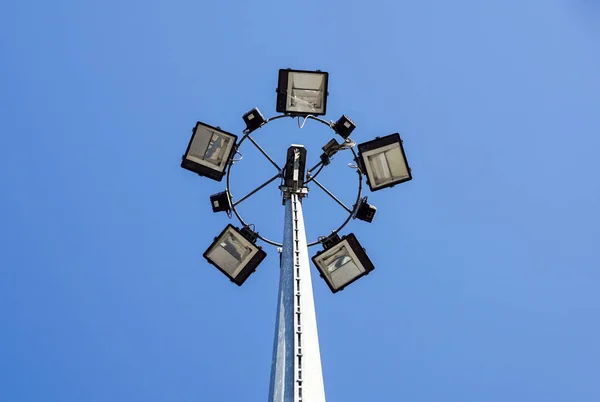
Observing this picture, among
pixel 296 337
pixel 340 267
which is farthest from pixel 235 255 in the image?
pixel 296 337

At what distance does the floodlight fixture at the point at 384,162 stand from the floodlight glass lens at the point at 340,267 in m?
1.14

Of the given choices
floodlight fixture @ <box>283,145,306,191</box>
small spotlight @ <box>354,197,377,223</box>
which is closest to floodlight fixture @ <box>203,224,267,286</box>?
floodlight fixture @ <box>283,145,306,191</box>

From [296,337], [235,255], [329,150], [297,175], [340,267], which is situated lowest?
[296,337]

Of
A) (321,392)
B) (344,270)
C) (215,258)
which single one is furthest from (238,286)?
(321,392)

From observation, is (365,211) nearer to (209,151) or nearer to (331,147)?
(331,147)

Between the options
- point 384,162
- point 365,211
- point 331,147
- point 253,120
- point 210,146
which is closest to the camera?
point 210,146

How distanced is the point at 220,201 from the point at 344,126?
89.9 inches

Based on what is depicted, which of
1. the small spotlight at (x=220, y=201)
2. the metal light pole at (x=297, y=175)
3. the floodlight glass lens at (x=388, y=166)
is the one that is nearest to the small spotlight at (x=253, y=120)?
the metal light pole at (x=297, y=175)

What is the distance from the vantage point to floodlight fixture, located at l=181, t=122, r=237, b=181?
10.8 meters

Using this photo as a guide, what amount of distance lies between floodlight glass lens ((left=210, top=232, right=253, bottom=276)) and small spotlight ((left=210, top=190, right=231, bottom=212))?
1.10m

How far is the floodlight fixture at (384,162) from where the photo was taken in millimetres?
10852

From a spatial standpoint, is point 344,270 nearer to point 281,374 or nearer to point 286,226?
point 286,226

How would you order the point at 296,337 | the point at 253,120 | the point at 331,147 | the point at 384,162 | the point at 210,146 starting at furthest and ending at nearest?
the point at 331,147
the point at 253,120
the point at 384,162
the point at 210,146
the point at 296,337

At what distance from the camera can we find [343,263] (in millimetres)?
10641
